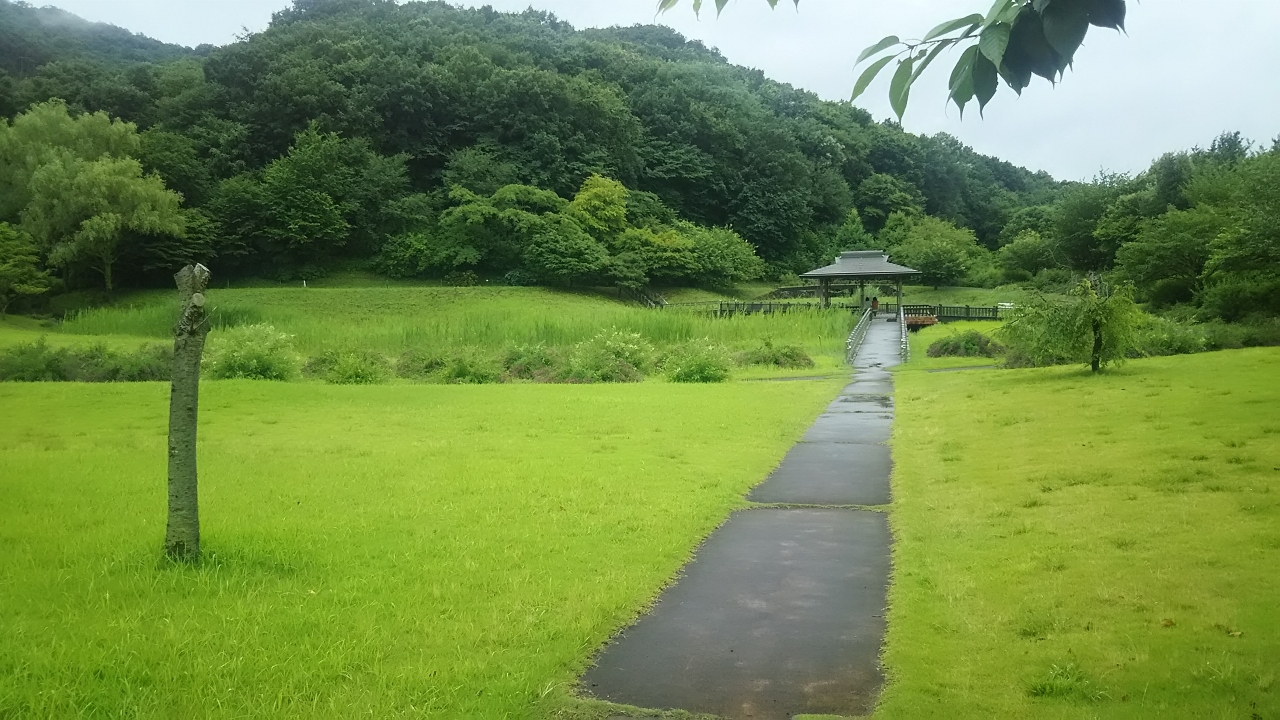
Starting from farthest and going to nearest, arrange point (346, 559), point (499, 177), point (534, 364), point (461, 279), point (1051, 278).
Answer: point (499, 177)
point (461, 279)
point (1051, 278)
point (534, 364)
point (346, 559)

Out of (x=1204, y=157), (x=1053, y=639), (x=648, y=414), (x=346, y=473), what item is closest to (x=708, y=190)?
(x=1204, y=157)

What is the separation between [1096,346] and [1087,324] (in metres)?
0.51

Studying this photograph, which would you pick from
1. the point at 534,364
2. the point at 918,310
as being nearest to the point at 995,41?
the point at 534,364

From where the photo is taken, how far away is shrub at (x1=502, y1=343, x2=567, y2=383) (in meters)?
21.1

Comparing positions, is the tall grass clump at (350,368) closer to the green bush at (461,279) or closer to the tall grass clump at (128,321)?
the tall grass clump at (128,321)

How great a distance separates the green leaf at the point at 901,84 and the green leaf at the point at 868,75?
0.10ft

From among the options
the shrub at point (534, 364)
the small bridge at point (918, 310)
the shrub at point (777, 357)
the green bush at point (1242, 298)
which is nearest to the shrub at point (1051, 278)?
the small bridge at point (918, 310)

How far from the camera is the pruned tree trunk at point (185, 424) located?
5.17 metres

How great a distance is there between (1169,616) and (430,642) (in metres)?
3.67

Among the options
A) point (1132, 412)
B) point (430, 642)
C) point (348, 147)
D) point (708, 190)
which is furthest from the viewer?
point (708, 190)

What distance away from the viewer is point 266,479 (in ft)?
27.1

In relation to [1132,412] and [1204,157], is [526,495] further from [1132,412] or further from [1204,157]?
[1204,157]

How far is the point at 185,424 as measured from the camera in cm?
525

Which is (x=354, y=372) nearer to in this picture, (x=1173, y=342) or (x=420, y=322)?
(x=420, y=322)
